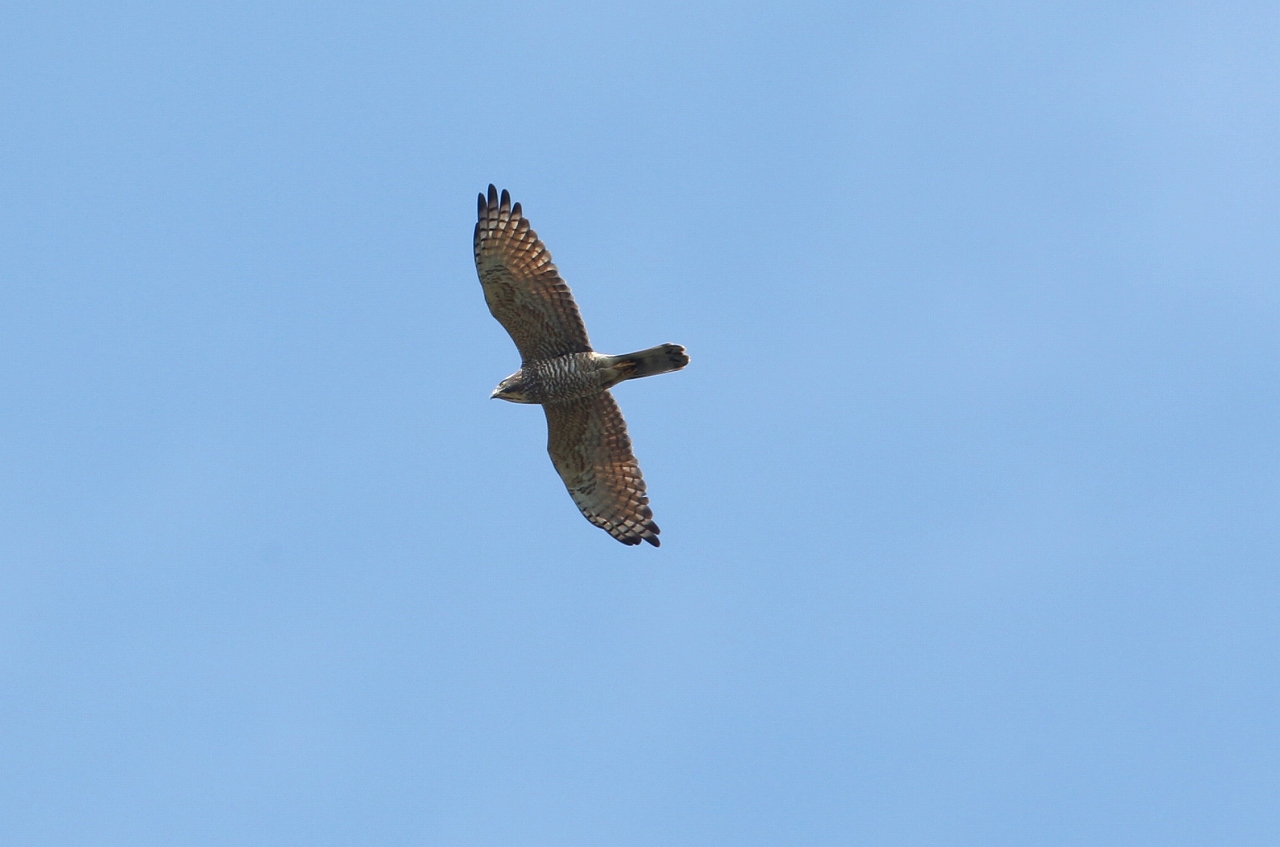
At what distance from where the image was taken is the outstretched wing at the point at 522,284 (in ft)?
68.8

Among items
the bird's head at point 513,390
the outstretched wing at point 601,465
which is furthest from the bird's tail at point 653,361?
the bird's head at point 513,390

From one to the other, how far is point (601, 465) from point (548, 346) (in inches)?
74.5

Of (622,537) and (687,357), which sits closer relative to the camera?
(687,357)

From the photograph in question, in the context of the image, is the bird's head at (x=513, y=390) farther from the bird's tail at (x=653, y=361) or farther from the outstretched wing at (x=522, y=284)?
the bird's tail at (x=653, y=361)

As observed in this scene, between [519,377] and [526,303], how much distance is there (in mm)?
921

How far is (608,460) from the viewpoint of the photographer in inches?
878

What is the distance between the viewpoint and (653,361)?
2098 centimetres

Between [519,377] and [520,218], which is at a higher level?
[520,218]

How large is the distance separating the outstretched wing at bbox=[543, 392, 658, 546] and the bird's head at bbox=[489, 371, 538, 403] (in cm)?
41

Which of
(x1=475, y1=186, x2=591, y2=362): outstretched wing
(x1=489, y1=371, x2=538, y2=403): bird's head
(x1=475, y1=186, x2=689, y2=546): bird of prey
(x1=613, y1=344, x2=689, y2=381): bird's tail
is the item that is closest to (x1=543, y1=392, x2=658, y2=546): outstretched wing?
(x1=475, y1=186, x2=689, y2=546): bird of prey

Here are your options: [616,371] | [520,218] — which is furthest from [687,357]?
[520,218]

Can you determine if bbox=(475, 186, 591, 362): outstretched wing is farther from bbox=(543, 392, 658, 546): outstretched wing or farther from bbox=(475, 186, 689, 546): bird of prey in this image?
bbox=(543, 392, 658, 546): outstretched wing

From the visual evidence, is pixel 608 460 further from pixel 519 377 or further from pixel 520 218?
pixel 520 218

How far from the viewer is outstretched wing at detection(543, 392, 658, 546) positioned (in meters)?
21.8
